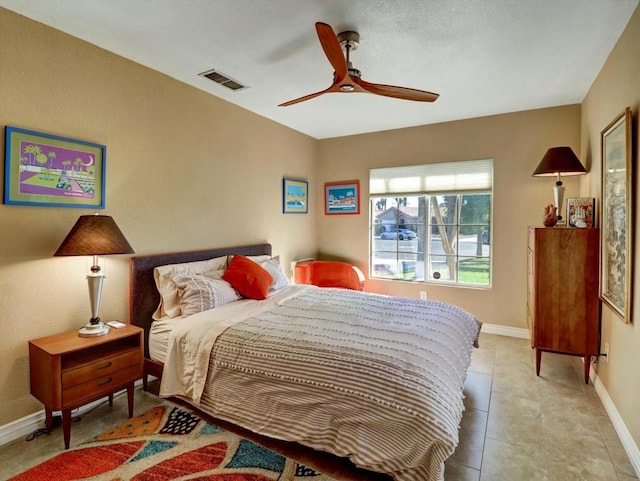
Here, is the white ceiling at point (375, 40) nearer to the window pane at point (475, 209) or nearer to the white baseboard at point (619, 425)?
the window pane at point (475, 209)

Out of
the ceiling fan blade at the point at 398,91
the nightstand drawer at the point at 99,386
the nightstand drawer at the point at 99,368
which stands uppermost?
the ceiling fan blade at the point at 398,91

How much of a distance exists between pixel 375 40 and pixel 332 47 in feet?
2.05

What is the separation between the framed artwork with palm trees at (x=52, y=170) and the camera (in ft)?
6.84

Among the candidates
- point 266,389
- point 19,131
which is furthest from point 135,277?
point 266,389

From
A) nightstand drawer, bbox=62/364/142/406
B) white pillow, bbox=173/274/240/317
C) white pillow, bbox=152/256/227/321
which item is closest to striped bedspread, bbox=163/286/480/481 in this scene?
white pillow, bbox=173/274/240/317

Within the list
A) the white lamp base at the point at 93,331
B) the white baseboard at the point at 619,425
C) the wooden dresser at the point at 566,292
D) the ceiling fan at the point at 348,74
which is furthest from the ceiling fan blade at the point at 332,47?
the white baseboard at the point at 619,425

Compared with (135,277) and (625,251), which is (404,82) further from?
(135,277)

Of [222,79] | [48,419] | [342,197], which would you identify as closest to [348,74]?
[222,79]

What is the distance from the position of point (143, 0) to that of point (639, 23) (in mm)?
2936

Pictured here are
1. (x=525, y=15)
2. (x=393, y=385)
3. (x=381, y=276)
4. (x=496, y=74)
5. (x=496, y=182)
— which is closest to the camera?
(x=393, y=385)

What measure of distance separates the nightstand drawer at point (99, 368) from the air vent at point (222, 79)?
91.5 inches

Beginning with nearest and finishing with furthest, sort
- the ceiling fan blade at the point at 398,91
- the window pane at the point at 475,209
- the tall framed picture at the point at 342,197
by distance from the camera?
the ceiling fan blade at the point at 398,91
the window pane at the point at 475,209
the tall framed picture at the point at 342,197

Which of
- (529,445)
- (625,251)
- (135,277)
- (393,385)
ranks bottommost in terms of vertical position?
(529,445)

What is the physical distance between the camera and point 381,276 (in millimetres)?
4863
